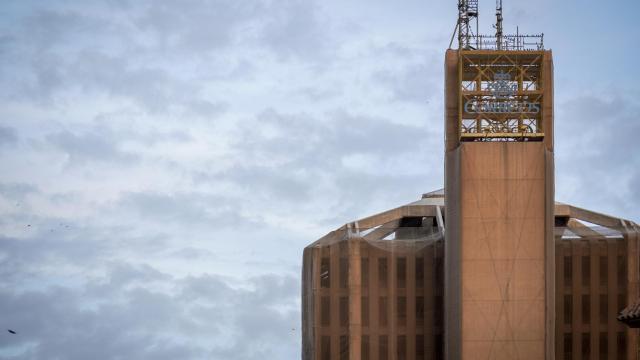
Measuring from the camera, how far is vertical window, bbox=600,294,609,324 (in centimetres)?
10950

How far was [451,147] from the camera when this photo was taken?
103 m

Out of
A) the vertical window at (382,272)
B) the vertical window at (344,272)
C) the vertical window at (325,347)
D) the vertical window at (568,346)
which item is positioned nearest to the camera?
the vertical window at (325,347)

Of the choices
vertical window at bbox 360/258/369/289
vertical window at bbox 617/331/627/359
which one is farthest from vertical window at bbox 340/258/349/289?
vertical window at bbox 617/331/627/359

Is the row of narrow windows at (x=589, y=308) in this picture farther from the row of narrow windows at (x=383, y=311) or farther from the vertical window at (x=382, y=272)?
the vertical window at (x=382, y=272)

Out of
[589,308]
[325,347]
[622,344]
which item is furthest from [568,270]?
[325,347]

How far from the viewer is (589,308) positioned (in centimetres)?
10956

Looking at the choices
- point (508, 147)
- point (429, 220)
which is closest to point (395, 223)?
point (429, 220)

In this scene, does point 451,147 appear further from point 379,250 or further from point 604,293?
point 604,293

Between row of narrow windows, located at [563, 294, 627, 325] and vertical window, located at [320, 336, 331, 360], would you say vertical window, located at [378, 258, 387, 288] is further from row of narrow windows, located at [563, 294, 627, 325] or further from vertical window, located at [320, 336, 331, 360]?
row of narrow windows, located at [563, 294, 627, 325]

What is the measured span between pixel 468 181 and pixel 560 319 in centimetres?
2017

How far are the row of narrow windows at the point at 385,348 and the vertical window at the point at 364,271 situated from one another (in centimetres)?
520

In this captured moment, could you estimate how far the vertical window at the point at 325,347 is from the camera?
107 meters

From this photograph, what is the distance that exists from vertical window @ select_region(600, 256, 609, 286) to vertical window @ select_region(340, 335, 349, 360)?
26.6m

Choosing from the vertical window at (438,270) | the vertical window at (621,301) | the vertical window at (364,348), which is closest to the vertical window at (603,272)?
the vertical window at (621,301)
